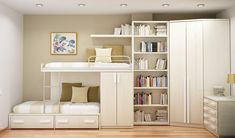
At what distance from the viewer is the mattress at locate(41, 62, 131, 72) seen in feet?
19.6

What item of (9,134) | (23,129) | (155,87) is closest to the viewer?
(9,134)

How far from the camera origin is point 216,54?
6.04m

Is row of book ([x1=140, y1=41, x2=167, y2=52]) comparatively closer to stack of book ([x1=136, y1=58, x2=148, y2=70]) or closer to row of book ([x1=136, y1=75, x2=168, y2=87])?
stack of book ([x1=136, y1=58, x2=148, y2=70])

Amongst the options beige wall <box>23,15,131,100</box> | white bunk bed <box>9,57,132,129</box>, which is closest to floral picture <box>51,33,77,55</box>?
beige wall <box>23,15,131,100</box>

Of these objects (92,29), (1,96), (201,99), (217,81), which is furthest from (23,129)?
(217,81)

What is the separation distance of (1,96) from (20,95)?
3.55 ft

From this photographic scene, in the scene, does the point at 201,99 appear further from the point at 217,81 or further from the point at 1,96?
the point at 1,96

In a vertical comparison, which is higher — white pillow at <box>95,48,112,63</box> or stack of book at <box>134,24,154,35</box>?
stack of book at <box>134,24,154,35</box>

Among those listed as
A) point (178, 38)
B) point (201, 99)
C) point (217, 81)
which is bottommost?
point (201, 99)

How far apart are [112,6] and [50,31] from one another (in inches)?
69.9

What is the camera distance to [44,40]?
6.84 meters

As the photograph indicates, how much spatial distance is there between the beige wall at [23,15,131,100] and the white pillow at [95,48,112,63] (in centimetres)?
26

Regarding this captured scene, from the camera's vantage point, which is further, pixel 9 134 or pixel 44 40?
pixel 44 40

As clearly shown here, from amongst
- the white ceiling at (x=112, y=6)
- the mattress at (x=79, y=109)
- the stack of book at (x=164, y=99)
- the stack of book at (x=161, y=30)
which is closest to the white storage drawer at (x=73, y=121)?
the mattress at (x=79, y=109)
